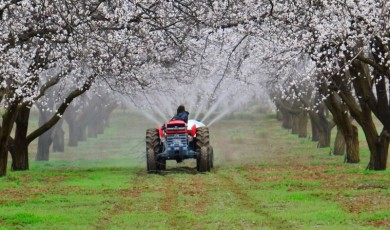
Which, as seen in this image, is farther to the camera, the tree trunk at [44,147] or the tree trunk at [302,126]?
the tree trunk at [302,126]

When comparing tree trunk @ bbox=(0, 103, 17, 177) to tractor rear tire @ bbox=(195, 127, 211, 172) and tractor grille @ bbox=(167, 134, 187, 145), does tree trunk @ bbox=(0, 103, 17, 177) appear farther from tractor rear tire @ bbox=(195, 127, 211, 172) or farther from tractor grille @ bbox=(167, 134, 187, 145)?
tractor rear tire @ bbox=(195, 127, 211, 172)

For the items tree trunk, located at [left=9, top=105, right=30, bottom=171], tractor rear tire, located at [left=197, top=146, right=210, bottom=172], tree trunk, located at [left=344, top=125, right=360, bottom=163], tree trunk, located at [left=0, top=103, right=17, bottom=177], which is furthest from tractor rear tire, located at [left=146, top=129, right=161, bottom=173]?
tree trunk, located at [left=344, top=125, right=360, bottom=163]

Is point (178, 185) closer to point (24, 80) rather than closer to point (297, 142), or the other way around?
point (24, 80)

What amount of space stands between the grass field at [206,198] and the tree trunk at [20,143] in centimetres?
224

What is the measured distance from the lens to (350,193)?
20.0 m

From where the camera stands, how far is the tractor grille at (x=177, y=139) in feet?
91.5

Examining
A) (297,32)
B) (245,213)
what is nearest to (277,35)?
(297,32)

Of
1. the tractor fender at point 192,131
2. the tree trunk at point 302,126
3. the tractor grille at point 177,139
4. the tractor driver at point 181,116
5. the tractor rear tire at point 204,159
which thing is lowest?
the tractor rear tire at point 204,159

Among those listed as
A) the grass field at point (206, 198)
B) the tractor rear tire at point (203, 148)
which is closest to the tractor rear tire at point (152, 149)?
the grass field at point (206, 198)

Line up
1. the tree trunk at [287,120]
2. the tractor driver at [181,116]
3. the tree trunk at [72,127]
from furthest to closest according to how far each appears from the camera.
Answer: the tree trunk at [287,120], the tree trunk at [72,127], the tractor driver at [181,116]

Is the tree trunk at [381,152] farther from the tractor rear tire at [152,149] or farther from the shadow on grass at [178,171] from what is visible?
the tractor rear tire at [152,149]

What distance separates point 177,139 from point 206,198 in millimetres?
8466

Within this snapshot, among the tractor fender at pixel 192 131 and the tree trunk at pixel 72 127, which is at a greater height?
the tree trunk at pixel 72 127

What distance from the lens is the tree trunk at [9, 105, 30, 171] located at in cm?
3119
